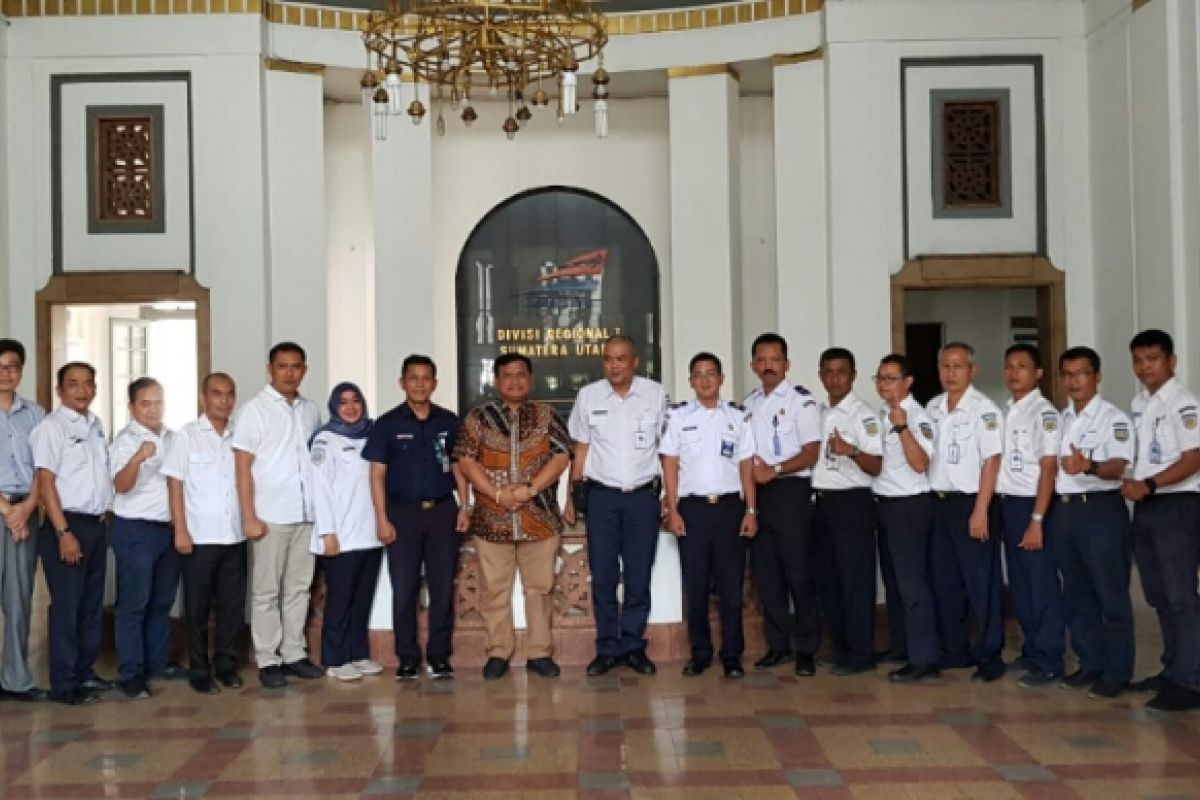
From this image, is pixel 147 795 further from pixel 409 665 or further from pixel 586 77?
pixel 586 77

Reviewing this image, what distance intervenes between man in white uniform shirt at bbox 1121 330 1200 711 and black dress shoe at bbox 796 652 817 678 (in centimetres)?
145

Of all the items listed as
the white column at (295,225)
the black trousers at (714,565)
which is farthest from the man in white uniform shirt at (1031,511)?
the white column at (295,225)

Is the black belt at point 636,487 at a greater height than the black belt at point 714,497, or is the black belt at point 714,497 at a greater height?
A: the black belt at point 636,487

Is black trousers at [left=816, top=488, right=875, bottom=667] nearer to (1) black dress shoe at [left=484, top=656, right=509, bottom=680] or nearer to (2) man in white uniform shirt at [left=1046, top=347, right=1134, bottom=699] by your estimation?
(2) man in white uniform shirt at [left=1046, top=347, right=1134, bottom=699]

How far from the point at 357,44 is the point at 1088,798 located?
7.48m

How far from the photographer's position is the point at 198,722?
5.48 metres

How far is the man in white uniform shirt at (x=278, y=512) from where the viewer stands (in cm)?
619

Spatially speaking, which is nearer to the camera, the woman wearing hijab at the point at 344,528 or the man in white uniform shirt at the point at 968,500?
the man in white uniform shirt at the point at 968,500

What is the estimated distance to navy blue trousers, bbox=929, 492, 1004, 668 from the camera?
19.9 feet

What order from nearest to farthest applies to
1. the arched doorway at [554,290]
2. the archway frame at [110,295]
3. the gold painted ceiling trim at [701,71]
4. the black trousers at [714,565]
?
the black trousers at [714,565] → the archway frame at [110,295] → the gold painted ceiling trim at [701,71] → the arched doorway at [554,290]

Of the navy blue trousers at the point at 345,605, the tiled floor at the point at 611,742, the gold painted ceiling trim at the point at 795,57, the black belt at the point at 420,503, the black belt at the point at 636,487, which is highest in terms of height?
the gold painted ceiling trim at the point at 795,57

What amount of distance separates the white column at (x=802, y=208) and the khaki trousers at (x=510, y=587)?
3.75m

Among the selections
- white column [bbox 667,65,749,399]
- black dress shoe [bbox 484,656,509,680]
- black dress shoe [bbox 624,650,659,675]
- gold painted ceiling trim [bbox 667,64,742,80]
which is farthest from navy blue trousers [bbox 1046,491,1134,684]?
gold painted ceiling trim [bbox 667,64,742,80]

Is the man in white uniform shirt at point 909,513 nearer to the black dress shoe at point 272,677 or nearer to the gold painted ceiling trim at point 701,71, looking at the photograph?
the black dress shoe at point 272,677
